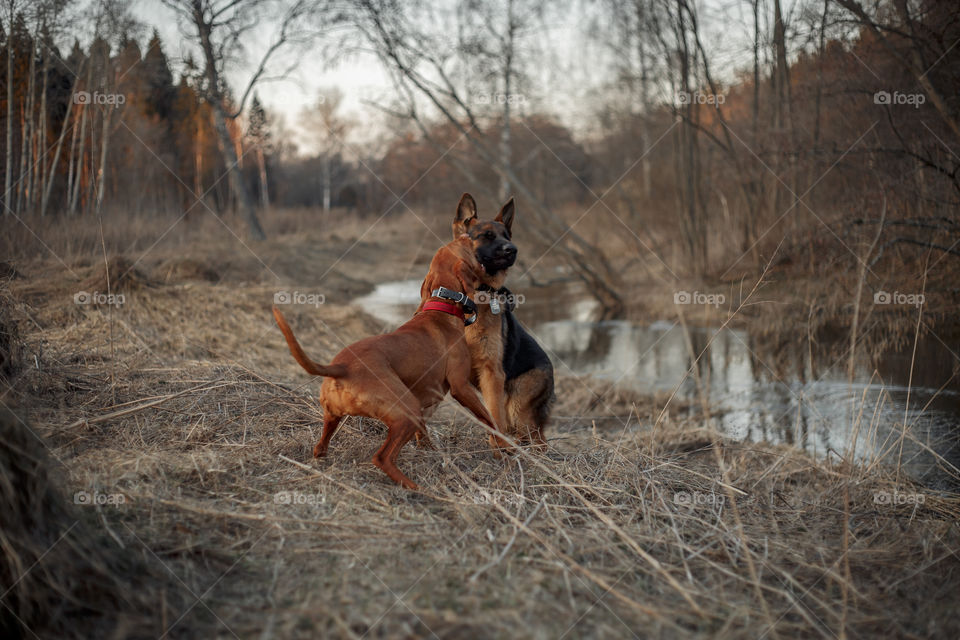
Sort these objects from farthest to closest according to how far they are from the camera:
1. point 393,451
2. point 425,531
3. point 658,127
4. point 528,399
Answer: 1. point 658,127
2. point 528,399
3. point 393,451
4. point 425,531

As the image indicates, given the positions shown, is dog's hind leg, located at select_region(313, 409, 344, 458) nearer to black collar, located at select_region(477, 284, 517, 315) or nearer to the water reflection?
black collar, located at select_region(477, 284, 517, 315)

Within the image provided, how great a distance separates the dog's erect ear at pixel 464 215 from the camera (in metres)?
5.32

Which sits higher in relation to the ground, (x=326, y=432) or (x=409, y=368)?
(x=409, y=368)

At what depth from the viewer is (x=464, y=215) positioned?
214 inches

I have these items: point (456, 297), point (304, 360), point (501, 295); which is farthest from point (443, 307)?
point (304, 360)

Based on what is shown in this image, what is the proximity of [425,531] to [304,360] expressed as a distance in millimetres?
992

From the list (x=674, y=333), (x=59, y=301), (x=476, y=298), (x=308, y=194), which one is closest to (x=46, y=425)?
(x=476, y=298)

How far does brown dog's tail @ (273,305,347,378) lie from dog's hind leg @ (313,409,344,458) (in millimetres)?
351

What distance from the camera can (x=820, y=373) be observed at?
324 inches

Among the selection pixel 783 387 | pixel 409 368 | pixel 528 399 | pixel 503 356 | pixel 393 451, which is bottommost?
pixel 783 387

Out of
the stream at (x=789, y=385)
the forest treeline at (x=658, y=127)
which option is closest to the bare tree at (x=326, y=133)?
the forest treeline at (x=658, y=127)

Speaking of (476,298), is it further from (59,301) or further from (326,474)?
(59,301)

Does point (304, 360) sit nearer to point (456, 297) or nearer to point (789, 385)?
point (456, 297)

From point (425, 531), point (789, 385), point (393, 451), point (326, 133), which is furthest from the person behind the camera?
point (326, 133)
